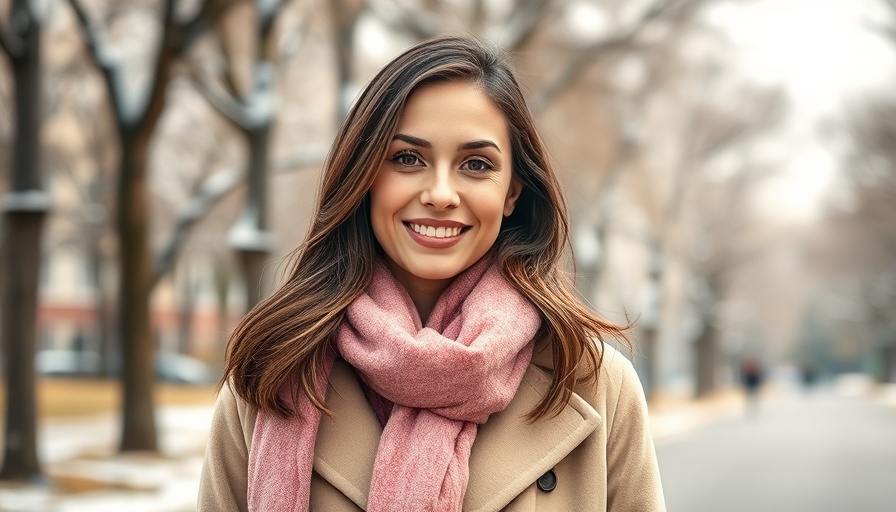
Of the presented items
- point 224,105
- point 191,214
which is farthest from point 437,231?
point 191,214

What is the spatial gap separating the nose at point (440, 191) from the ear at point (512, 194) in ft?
0.71

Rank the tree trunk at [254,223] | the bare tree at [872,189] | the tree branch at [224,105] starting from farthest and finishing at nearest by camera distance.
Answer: the bare tree at [872,189], the tree branch at [224,105], the tree trunk at [254,223]

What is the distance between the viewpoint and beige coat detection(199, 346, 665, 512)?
2.63 m

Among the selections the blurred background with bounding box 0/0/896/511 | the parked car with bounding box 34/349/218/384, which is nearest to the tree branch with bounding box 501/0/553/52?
the blurred background with bounding box 0/0/896/511

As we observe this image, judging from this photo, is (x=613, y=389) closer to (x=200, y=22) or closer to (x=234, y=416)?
(x=234, y=416)

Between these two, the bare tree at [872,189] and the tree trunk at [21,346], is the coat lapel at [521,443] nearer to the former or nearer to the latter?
the tree trunk at [21,346]

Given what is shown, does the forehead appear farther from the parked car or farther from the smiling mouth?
the parked car

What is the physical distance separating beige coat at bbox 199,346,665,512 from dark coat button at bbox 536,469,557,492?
13mm

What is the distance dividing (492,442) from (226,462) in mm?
629

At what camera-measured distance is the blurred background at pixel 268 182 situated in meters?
12.9

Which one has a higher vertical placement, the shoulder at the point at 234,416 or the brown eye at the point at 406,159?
the brown eye at the point at 406,159

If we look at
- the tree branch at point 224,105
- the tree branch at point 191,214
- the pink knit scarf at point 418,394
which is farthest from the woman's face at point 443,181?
the tree branch at point 224,105

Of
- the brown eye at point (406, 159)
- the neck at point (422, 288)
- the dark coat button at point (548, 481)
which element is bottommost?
the dark coat button at point (548, 481)

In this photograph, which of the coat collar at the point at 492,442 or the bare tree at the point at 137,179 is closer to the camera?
the coat collar at the point at 492,442
